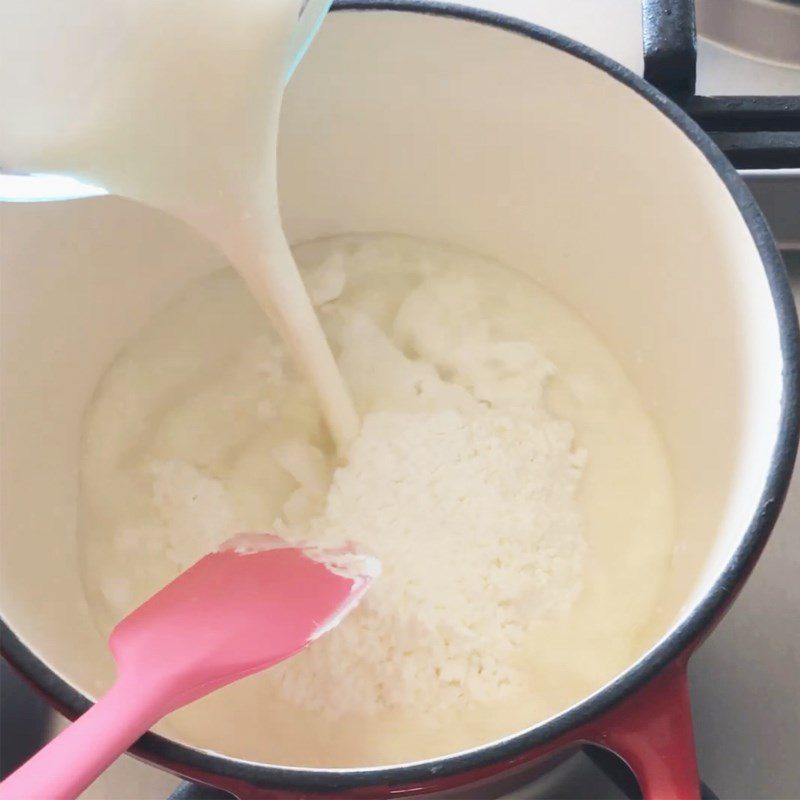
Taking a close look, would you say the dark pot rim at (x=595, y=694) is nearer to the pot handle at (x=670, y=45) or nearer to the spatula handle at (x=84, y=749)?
the spatula handle at (x=84, y=749)

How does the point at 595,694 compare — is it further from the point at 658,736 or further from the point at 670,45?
the point at 670,45

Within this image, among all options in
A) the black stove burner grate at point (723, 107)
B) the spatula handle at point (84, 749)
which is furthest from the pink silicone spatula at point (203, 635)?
the black stove burner grate at point (723, 107)

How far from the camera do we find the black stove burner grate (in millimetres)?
642

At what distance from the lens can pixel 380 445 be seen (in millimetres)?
676

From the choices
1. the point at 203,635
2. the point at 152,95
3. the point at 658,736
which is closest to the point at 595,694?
the point at 658,736

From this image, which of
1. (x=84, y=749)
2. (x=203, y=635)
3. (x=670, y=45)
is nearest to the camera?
(x=84, y=749)

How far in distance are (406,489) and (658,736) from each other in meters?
0.28

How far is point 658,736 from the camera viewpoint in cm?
40

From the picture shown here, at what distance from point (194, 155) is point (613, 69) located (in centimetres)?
25

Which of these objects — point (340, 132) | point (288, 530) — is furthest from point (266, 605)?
point (340, 132)

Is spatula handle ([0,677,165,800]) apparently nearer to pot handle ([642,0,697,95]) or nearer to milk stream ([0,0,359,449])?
milk stream ([0,0,359,449])

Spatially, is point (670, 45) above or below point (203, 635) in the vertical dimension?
above

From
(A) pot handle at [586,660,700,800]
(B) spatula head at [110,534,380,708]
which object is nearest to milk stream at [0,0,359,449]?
(B) spatula head at [110,534,380,708]

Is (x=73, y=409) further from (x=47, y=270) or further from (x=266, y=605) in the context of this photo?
(x=266, y=605)
